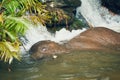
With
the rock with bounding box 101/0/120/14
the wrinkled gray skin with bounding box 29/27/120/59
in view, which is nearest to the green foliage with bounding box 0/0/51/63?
the wrinkled gray skin with bounding box 29/27/120/59

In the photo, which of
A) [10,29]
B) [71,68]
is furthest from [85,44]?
[10,29]

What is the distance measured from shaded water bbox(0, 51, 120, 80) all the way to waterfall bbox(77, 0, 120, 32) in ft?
18.5

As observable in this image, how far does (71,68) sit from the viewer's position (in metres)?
9.53

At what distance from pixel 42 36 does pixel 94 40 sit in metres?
2.40

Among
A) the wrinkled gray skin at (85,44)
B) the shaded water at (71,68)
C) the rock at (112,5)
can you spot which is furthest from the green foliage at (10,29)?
the rock at (112,5)

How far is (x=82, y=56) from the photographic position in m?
10.7

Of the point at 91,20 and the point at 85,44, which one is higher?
the point at 85,44

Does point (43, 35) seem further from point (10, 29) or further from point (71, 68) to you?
point (10, 29)

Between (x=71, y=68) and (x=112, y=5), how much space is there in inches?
347

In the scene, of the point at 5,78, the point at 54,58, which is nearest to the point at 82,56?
the point at 54,58

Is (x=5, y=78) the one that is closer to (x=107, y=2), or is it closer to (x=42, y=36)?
(x=42, y=36)

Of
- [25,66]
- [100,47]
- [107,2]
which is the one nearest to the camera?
[25,66]

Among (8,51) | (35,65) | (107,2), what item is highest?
(8,51)

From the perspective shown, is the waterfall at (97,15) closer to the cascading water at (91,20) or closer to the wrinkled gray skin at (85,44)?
the cascading water at (91,20)
